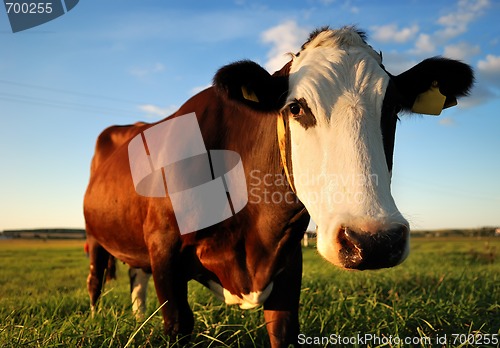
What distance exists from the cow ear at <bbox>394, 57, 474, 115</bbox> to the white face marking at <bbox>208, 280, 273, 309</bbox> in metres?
1.98

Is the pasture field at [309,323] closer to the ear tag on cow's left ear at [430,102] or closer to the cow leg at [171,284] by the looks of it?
the cow leg at [171,284]

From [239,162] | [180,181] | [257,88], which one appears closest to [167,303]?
[180,181]

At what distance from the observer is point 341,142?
2.79 metres

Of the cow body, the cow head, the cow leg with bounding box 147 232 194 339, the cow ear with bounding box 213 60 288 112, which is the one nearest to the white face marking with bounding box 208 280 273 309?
the cow body

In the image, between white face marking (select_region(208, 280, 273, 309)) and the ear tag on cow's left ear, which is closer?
the ear tag on cow's left ear

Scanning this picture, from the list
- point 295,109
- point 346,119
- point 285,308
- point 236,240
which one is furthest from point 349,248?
point 285,308

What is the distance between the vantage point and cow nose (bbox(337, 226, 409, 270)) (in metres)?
2.38

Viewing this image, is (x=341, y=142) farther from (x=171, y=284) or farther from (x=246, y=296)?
(x=171, y=284)

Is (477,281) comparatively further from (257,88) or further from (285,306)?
(257,88)

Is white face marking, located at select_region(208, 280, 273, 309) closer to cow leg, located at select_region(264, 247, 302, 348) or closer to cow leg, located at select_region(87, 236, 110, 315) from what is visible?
cow leg, located at select_region(264, 247, 302, 348)

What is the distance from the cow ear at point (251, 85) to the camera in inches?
133

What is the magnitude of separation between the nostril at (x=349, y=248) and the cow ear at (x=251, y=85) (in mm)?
1314

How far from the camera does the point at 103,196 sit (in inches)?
229

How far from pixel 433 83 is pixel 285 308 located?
2.35 m
